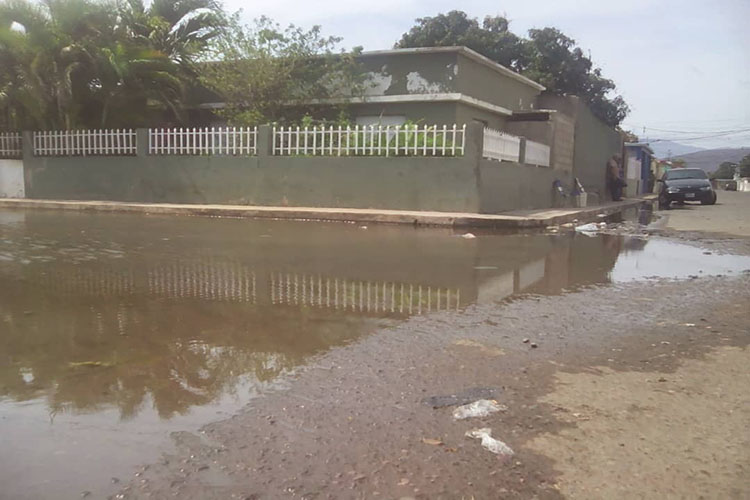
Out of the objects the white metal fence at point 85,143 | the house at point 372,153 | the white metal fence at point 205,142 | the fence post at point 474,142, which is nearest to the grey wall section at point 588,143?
the house at point 372,153

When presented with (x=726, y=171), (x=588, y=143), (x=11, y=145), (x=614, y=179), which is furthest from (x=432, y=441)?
(x=726, y=171)

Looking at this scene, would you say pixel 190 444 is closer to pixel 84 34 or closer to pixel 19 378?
pixel 19 378

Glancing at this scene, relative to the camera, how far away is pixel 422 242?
928 cm

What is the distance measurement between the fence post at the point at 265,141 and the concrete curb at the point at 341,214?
142 centimetres

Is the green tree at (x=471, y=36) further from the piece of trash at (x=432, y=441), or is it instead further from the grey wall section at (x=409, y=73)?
the piece of trash at (x=432, y=441)

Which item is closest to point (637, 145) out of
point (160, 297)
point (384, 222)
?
point (384, 222)

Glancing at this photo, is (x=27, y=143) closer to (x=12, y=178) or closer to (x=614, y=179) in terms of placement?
(x=12, y=178)

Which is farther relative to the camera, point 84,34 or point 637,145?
point 637,145

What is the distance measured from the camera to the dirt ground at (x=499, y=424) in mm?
2137

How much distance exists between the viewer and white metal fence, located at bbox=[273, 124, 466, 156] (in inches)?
502

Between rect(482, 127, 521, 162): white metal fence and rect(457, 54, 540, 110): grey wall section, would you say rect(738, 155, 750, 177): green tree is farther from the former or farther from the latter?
rect(482, 127, 521, 162): white metal fence

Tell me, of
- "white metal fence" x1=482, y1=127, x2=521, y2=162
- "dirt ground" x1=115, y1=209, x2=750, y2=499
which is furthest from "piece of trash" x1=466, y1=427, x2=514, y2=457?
"white metal fence" x1=482, y1=127, x2=521, y2=162

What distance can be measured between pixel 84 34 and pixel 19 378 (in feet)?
53.5

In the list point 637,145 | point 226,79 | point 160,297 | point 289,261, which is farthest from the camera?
point 637,145
